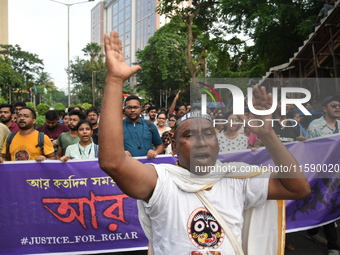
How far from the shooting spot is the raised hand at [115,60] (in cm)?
156

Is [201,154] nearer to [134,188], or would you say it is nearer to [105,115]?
[134,188]

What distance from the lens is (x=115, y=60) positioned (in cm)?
158

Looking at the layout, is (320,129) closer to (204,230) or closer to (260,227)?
(260,227)

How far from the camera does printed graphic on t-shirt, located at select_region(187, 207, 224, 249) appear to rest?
5.64ft

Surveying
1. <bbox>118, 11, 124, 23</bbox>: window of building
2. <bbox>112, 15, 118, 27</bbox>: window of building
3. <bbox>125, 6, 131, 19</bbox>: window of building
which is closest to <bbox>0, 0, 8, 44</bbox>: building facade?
<bbox>125, 6, 131, 19</bbox>: window of building

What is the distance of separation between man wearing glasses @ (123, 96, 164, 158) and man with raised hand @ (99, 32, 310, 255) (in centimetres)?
296

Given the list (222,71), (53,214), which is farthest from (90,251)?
(222,71)

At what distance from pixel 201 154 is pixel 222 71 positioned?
61.4ft

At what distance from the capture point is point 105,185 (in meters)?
4.12

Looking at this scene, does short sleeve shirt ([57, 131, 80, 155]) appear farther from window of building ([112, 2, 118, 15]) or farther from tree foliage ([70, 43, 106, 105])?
window of building ([112, 2, 118, 15])

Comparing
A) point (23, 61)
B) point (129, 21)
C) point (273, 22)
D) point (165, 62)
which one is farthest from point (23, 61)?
point (129, 21)

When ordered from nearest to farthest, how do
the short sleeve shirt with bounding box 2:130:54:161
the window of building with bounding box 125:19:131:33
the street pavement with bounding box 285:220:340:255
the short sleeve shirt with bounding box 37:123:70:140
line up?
1. the street pavement with bounding box 285:220:340:255
2. the short sleeve shirt with bounding box 2:130:54:161
3. the short sleeve shirt with bounding box 37:123:70:140
4. the window of building with bounding box 125:19:131:33

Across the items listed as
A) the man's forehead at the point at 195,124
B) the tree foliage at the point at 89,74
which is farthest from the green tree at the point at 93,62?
the man's forehead at the point at 195,124

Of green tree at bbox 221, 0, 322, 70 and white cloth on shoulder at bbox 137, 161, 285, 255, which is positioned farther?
green tree at bbox 221, 0, 322, 70
